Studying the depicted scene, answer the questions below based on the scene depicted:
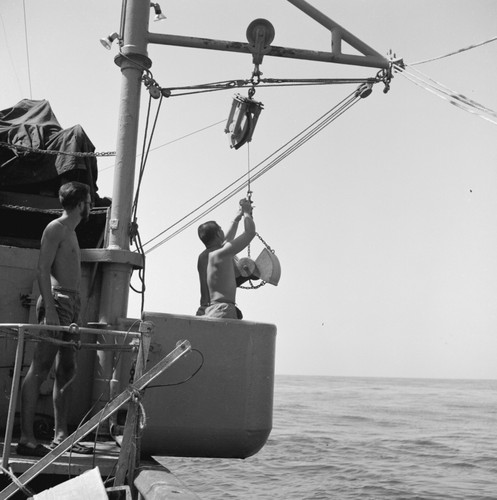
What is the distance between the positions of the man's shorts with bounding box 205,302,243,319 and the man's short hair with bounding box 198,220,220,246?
0.69m

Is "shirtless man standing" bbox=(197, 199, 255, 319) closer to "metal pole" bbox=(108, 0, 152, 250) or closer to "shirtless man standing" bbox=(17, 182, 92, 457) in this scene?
"metal pole" bbox=(108, 0, 152, 250)

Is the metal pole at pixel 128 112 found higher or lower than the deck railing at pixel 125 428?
higher

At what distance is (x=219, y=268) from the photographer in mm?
6336

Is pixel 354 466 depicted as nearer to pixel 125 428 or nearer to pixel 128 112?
pixel 128 112

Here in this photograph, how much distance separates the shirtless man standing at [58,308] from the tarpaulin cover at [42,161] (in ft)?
5.59

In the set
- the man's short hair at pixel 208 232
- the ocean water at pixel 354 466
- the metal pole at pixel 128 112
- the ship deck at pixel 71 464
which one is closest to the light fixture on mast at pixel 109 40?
the metal pole at pixel 128 112

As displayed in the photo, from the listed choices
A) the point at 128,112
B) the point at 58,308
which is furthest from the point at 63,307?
the point at 128,112

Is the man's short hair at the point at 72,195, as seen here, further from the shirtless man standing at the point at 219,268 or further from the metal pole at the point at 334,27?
the metal pole at the point at 334,27

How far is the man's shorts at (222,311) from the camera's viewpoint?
611cm

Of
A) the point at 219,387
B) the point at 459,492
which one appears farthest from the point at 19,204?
the point at 459,492

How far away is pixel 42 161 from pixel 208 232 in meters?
1.83

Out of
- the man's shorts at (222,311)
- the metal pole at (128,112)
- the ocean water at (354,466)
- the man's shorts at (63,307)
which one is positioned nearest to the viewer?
the man's shorts at (63,307)

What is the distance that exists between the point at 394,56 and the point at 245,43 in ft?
4.99

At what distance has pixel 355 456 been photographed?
19812 mm
